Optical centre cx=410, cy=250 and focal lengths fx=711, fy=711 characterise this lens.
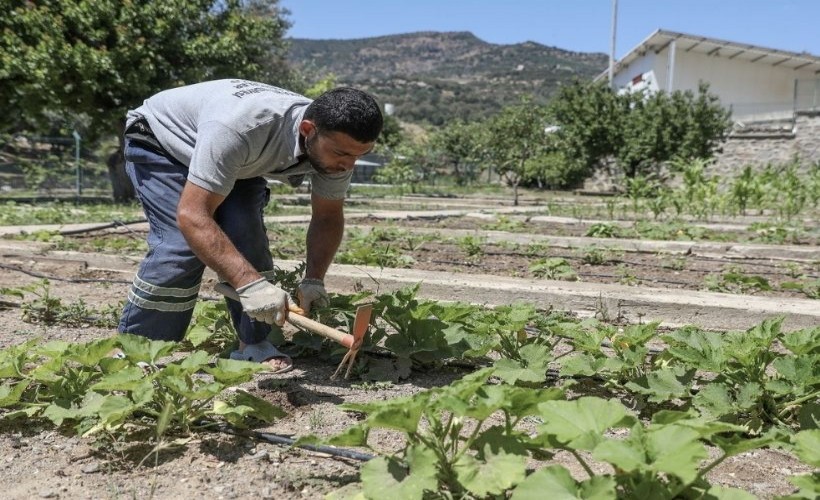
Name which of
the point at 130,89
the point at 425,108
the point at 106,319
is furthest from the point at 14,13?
the point at 425,108

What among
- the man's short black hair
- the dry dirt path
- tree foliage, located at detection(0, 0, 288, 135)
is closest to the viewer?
the man's short black hair

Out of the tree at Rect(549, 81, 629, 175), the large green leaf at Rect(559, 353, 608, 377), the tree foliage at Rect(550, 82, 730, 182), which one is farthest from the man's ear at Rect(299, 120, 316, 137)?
the tree at Rect(549, 81, 629, 175)

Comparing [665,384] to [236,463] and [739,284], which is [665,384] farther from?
[739,284]

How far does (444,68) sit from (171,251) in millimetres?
121936

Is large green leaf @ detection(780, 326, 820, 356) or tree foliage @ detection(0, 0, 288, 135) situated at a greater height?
tree foliage @ detection(0, 0, 288, 135)

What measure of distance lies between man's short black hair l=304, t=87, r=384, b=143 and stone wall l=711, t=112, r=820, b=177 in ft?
67.3

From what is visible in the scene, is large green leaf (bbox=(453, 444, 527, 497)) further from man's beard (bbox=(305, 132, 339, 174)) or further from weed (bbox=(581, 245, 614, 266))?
weed (bbox=(581, 245, 614, 266))

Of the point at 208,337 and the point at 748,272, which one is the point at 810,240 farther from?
the point at 208,337

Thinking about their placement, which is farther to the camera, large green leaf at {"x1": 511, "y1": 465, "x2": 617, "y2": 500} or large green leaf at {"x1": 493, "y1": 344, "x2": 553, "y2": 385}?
large green leaf at {"x1": 493, "y1": 344, "x2": 553, "y2": 385}

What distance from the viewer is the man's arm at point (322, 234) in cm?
304

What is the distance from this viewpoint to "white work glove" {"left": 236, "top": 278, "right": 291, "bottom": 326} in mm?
2406

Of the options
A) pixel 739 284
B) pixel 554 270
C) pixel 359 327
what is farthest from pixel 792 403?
pixel 554 270

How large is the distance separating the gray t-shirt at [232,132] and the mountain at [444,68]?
6549cm

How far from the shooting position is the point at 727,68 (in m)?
30.0
